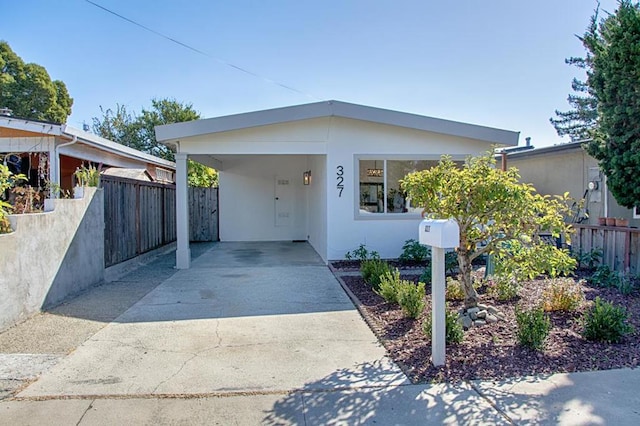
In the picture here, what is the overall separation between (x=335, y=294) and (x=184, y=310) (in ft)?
7.51

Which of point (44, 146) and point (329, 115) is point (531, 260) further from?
point (44, 146)

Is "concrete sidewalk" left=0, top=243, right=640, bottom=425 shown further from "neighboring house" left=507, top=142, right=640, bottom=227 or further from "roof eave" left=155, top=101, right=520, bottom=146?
"neighboring house" left=507, top=142, right=640, bottom=227

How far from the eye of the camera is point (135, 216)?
923 cm

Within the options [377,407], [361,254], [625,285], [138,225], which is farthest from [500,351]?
[138,225]

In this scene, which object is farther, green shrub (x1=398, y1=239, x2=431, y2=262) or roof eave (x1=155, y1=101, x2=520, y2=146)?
green shrub (x1=398, y1=239, x2=431, y2=262)

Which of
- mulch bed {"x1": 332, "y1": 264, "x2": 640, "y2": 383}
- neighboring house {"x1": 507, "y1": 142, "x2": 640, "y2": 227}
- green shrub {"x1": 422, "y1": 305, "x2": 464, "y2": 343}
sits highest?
neighboring house {"x1": 507, "y1": 142, "x2": 640, "y2": 227}

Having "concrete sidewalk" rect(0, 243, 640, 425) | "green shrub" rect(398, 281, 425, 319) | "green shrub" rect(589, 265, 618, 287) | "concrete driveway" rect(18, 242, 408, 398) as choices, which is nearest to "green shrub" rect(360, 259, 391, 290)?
"concrete driveway" rect(18, 242, 408, 398)

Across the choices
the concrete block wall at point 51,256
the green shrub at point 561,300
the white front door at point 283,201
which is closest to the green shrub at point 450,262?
the green shrub at point 561,300

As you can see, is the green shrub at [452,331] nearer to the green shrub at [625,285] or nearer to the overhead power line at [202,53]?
the green shrub at [625,285]

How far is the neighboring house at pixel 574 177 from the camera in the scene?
10.9 metres

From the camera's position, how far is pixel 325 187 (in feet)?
31.2

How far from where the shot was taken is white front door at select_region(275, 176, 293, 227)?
47.0ft

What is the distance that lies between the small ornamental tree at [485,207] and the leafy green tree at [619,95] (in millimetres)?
3758

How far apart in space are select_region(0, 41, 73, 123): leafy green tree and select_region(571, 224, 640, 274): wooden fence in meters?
25.1
